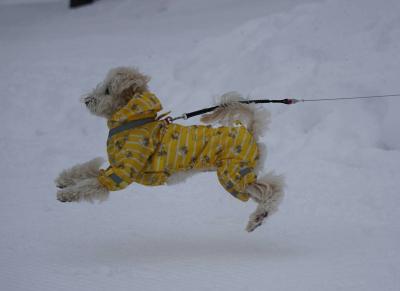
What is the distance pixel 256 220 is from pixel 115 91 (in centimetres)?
148

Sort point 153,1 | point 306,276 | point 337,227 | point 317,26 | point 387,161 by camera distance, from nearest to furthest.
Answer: point 306,276 < point 337,227 < point 387,161 < point 317,26 < point 153,1

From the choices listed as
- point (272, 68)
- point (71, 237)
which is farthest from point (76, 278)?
point (272, 68)

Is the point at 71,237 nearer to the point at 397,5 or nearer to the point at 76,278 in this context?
the point at 76,278

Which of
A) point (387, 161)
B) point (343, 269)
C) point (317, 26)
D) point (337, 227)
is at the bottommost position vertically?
point (343, 269)

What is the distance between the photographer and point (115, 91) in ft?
13.9

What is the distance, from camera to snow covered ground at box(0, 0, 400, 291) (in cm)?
377

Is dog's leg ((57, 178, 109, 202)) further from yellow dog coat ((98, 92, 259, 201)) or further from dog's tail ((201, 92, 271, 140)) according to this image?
dog's tail ((201, 92, 271, 140))

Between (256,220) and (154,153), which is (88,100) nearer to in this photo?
(154,153)

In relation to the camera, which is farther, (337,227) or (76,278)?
(337,227)

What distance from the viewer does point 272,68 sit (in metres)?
7.44

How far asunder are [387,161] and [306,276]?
2.35m

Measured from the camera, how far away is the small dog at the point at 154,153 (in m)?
4.03

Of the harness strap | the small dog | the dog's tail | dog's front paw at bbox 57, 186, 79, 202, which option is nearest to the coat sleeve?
the small dog

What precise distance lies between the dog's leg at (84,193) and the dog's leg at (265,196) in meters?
1.13
